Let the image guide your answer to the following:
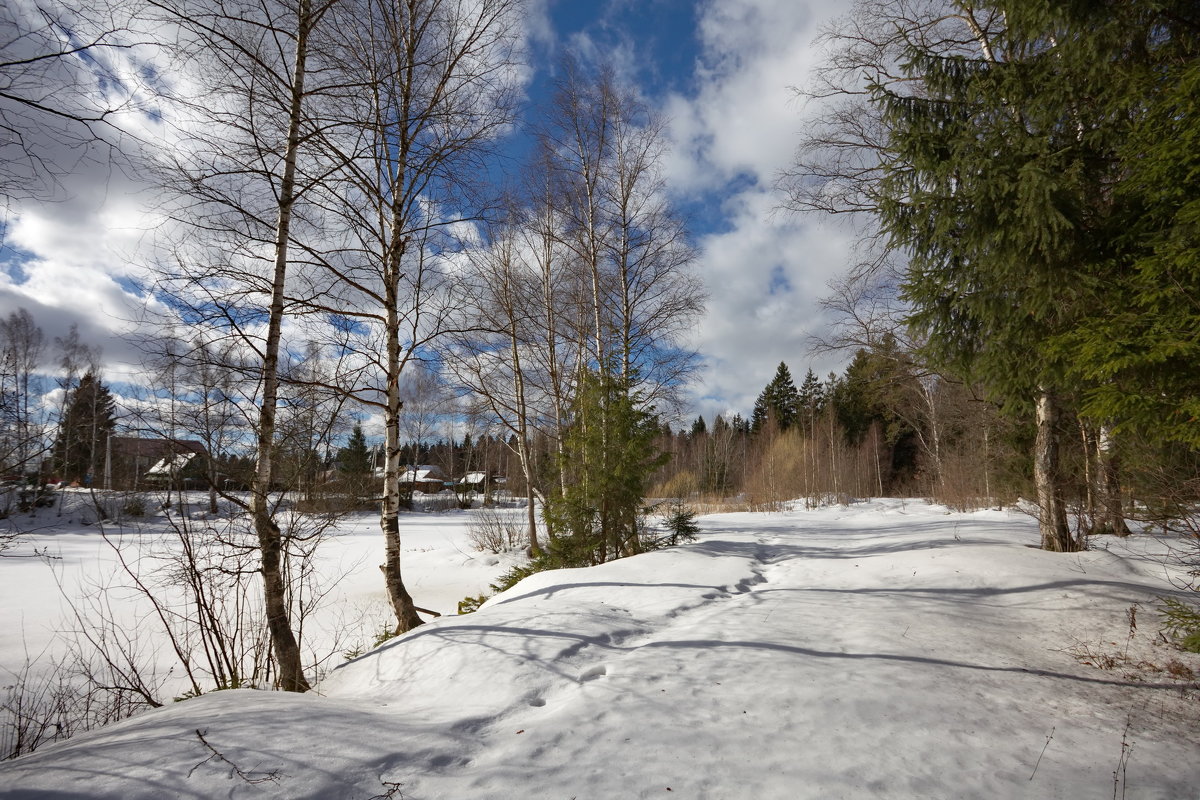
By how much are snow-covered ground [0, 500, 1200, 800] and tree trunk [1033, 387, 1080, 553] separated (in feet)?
3.61

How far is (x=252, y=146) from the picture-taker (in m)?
4.68

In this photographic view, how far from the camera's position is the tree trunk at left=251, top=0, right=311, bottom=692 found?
450 cm

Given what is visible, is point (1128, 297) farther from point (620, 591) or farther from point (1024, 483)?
point (1024, 483)

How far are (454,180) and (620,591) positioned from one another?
17.9 ft

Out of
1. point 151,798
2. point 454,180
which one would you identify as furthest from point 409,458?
point 151,798

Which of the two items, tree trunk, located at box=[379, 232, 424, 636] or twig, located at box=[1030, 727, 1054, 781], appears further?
tree trunk, located at box=[379, 232, 424, 636]

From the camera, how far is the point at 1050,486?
6.93 meters

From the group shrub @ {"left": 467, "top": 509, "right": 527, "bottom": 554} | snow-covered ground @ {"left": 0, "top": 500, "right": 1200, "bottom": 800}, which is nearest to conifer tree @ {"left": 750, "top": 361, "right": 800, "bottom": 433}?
shrub @ {"left": 467, "top": 509, "right": 527, "bottom": 554}

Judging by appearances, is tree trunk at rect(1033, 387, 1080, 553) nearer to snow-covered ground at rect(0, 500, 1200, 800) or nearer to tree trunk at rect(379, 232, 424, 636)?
snow-covered ground at rect(0, 500, 1200, 800)

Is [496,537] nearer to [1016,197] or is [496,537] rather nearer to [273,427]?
[273,427]

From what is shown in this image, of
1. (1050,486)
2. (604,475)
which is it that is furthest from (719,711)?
(1050,486)

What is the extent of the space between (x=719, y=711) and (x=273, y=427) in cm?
438

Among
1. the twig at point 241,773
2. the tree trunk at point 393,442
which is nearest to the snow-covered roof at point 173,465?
the tree trunk at point 393,442

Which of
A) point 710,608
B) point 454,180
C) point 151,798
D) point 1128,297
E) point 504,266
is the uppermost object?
point 504,266
